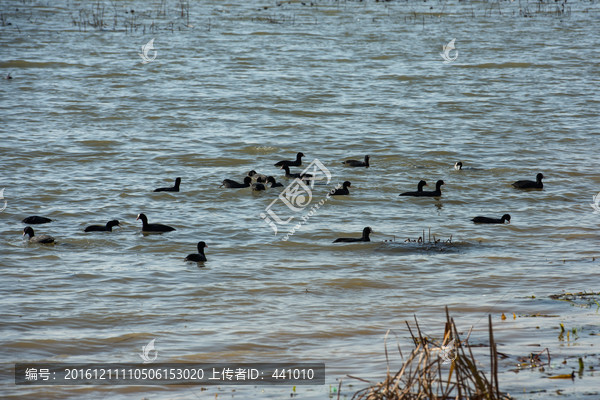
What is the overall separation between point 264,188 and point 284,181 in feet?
4.28

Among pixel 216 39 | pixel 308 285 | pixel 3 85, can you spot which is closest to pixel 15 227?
pixel 308 285

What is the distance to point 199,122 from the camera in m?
26.5

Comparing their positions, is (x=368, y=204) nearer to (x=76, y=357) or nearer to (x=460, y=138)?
(x=460, y=138)

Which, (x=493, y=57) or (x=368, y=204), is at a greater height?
(x=493, y=57)

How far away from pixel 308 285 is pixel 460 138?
13154 mm

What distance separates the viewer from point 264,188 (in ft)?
61.8

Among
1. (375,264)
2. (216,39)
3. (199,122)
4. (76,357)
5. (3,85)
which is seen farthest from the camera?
(216,39)
